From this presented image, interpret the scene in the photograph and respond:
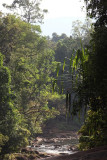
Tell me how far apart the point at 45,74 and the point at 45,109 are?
11.9 feet

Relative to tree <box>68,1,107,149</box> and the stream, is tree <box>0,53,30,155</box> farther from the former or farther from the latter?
tree <box>68,1,107,149</box>

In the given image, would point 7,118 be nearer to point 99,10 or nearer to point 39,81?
point 39,81

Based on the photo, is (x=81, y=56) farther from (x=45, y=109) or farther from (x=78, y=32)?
(x=78, y=32)

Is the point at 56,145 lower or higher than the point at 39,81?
lower

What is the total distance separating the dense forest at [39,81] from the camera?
19.9 feet

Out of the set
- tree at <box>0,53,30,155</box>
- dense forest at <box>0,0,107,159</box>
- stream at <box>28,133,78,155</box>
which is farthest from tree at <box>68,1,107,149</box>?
stream at <box>28,133,78,155</box>

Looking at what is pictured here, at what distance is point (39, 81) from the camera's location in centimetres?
2581

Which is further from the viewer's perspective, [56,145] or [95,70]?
[56,145]

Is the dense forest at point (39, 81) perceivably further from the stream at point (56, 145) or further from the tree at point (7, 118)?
the stream at point (56, 145)

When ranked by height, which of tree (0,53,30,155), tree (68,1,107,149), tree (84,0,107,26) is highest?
tree (84,0,107,26)

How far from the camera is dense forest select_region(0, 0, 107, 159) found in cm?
608

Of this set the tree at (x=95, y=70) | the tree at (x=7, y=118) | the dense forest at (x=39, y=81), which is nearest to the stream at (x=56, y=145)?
the dense forest at (x=39, y=81)

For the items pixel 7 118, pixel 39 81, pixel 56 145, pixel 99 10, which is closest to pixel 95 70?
pixel 99 10

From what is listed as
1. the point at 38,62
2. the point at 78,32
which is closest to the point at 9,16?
the point at 38,62
